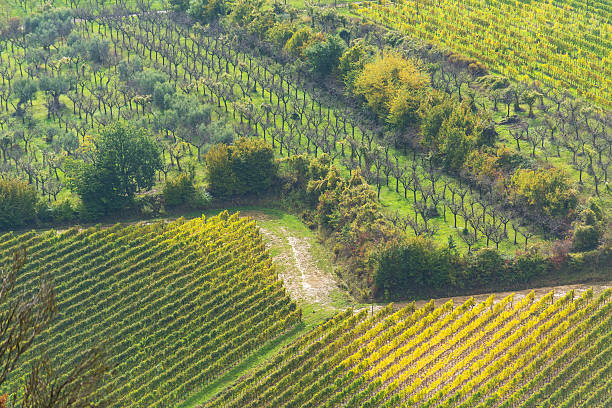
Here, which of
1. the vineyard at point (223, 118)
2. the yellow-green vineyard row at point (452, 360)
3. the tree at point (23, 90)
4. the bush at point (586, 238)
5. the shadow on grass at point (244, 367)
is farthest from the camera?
the tree at point (23, 90)

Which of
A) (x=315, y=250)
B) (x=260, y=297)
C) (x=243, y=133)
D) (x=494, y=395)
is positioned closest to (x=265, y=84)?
(x=243, y=133)

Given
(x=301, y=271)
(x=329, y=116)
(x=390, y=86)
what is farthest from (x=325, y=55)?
(x=301, y=271)

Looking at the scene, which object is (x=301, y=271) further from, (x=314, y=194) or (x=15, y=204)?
(x=15, y=204)

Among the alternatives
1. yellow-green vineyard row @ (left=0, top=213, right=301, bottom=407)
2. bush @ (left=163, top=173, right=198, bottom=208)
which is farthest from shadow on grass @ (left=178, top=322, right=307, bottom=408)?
bush @ (left=163, top=173, right=198, bottom=208)

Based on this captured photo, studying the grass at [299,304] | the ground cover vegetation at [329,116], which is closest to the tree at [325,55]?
the ground cover vegetation at [329,116]

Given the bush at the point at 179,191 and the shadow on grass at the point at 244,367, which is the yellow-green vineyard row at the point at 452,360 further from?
the bush at the point at 179,191

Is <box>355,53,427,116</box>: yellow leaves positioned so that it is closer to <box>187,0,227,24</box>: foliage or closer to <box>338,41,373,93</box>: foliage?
<box>338,41,373,93</box>: foliage
